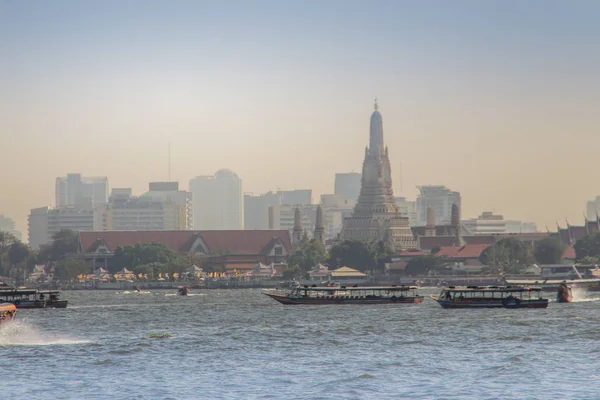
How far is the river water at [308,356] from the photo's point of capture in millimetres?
64875

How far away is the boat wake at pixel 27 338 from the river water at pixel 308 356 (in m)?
0.13

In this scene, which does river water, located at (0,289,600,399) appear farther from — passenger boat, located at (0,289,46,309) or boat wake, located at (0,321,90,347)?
passenger boat, located at (0,289,46,309)

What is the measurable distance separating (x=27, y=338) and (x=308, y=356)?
2422cm

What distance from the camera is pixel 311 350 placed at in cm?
8444

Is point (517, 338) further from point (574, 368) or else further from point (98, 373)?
point (98, 373)

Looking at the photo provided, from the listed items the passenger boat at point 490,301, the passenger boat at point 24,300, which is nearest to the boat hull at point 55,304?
the passenger boat at point 24,300

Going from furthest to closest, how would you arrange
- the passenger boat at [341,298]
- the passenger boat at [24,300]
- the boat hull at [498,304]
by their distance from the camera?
the passenger boat at [24,300], the passenger boat at [341,298], the boat hull at [498,304]

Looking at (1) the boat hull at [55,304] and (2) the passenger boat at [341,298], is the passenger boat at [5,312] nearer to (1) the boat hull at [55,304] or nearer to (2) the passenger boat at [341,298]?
(1) the boat hull at [55,304]

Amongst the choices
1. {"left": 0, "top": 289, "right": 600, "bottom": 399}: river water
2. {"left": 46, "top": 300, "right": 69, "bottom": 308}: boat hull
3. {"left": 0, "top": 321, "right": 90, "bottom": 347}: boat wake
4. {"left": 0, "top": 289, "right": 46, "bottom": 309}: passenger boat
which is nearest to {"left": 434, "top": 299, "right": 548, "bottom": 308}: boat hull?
{"left": 0, "top": 289, "right": 600, "bottom": 399}: river water

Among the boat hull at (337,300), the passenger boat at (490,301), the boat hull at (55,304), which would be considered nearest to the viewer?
the passenger boat at (490,301)

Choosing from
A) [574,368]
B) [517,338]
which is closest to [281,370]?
[574,368]

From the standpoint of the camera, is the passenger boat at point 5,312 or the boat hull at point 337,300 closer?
the passenger boat at point 5,312

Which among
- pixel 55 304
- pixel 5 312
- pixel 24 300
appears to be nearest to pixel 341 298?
pixel 55 304

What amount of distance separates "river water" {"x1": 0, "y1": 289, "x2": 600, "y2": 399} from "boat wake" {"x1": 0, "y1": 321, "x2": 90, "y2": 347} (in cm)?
13
